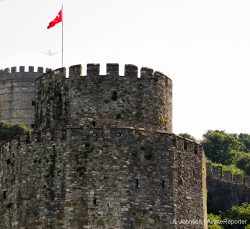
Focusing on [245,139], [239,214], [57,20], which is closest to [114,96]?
[57,20]

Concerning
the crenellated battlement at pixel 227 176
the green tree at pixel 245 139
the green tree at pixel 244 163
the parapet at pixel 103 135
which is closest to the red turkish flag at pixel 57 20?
the parapet at pixel 103 135

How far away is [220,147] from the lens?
327 feet

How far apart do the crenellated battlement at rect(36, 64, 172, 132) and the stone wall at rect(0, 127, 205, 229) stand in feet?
3.06

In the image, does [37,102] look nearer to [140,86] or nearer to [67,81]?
[67,81]

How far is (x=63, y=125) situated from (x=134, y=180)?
381 centimetres

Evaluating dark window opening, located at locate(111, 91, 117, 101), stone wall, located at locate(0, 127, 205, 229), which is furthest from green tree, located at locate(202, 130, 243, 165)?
stone wall, located at locate(0, 127, 205, 229)

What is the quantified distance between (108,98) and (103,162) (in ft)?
9.04

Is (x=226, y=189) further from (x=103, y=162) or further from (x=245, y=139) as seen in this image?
(x=245, y=139)

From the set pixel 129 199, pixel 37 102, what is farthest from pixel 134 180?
pixel 37 102

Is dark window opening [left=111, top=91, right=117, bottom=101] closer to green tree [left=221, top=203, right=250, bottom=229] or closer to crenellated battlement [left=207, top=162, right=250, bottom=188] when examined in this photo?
green tree [left=221, top=203, right=250, bottom=229]

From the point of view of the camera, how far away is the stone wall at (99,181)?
3409cm

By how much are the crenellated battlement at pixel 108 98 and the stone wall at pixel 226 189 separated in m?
38.1

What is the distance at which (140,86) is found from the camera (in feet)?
119

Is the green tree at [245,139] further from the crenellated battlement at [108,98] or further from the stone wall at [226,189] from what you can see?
the crenellated battlement at [108,98]
